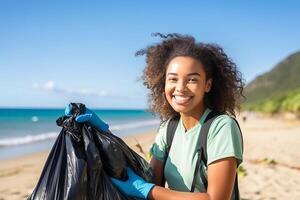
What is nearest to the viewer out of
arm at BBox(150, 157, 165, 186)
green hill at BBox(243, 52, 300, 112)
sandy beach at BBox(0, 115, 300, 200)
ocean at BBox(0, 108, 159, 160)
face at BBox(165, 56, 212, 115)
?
face at BBox(165, 56, 212, 115)

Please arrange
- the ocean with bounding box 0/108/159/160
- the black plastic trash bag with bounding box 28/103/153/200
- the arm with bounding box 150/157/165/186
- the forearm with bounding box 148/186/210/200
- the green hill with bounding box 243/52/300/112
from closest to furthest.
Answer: the black plastic trash bag with bounding box 28/103/153/200 < the forearm with bounding box 148/186/210/200 < the arm with bounding box 150/157/165/186 < the ocean with bounding box 0/108/159/160 < the green hill with bounding box 243/52/300/112

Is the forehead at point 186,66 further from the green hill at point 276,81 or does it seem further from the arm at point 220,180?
the green hill at point 276,81

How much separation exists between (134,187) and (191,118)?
55 cm

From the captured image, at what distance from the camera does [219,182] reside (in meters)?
2.19

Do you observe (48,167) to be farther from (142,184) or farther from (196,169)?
(196,169)

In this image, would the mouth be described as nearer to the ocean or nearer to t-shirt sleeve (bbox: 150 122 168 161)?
t-shirt sleeve (bbox: 150 122 168 161)

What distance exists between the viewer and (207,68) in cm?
253

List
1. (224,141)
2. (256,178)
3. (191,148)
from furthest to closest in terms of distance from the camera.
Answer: (256,178) < (191,148) < (224,141)

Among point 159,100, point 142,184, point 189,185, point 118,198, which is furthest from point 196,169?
point 159,100

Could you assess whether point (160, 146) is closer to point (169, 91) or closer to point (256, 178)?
point (169, 91)

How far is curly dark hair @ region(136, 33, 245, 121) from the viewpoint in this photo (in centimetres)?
254

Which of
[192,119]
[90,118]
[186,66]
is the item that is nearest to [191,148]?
[192,119]

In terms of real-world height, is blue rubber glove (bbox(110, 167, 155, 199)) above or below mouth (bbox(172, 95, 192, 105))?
below

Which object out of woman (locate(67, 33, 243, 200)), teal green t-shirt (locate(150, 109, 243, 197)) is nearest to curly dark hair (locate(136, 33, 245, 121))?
woman (locate(67, 33, 243, 200))
